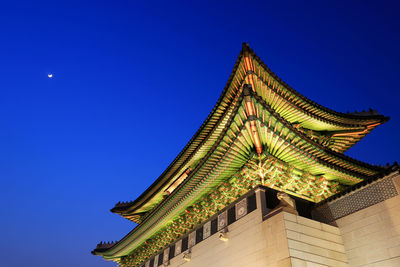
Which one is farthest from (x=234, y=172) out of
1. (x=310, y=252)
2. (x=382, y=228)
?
(x=382, y=228)

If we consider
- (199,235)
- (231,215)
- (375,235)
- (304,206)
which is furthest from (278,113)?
(199,235)

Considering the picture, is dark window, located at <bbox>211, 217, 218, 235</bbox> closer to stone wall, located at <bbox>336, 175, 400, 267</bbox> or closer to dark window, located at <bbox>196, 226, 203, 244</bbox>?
dark window, located at <bbox>196, 226, 203, 244</bbox>

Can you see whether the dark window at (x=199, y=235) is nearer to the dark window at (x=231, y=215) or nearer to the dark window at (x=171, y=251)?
the dark window at (x=231, y=215)

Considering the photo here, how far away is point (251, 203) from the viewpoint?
11.4 metres

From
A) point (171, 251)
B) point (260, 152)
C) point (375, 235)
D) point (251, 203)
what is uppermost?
point (260, 152)

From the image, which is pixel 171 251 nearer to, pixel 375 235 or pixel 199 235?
pixel 199 235

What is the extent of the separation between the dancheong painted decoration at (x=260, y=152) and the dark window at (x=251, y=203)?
48cm

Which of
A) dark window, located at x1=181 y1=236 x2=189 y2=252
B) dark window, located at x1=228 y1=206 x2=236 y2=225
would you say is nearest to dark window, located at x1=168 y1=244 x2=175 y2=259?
dark window, located at x1=181 y1=236 x2=189 y2=252

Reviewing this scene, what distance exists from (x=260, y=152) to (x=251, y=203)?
1835 millimetres

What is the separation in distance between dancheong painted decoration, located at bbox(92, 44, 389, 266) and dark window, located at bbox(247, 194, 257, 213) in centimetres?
48

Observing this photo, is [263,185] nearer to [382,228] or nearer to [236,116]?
[236,116]

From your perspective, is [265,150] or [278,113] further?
[278,113]

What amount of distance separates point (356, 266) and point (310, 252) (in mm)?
1622

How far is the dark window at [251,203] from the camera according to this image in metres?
11.2
